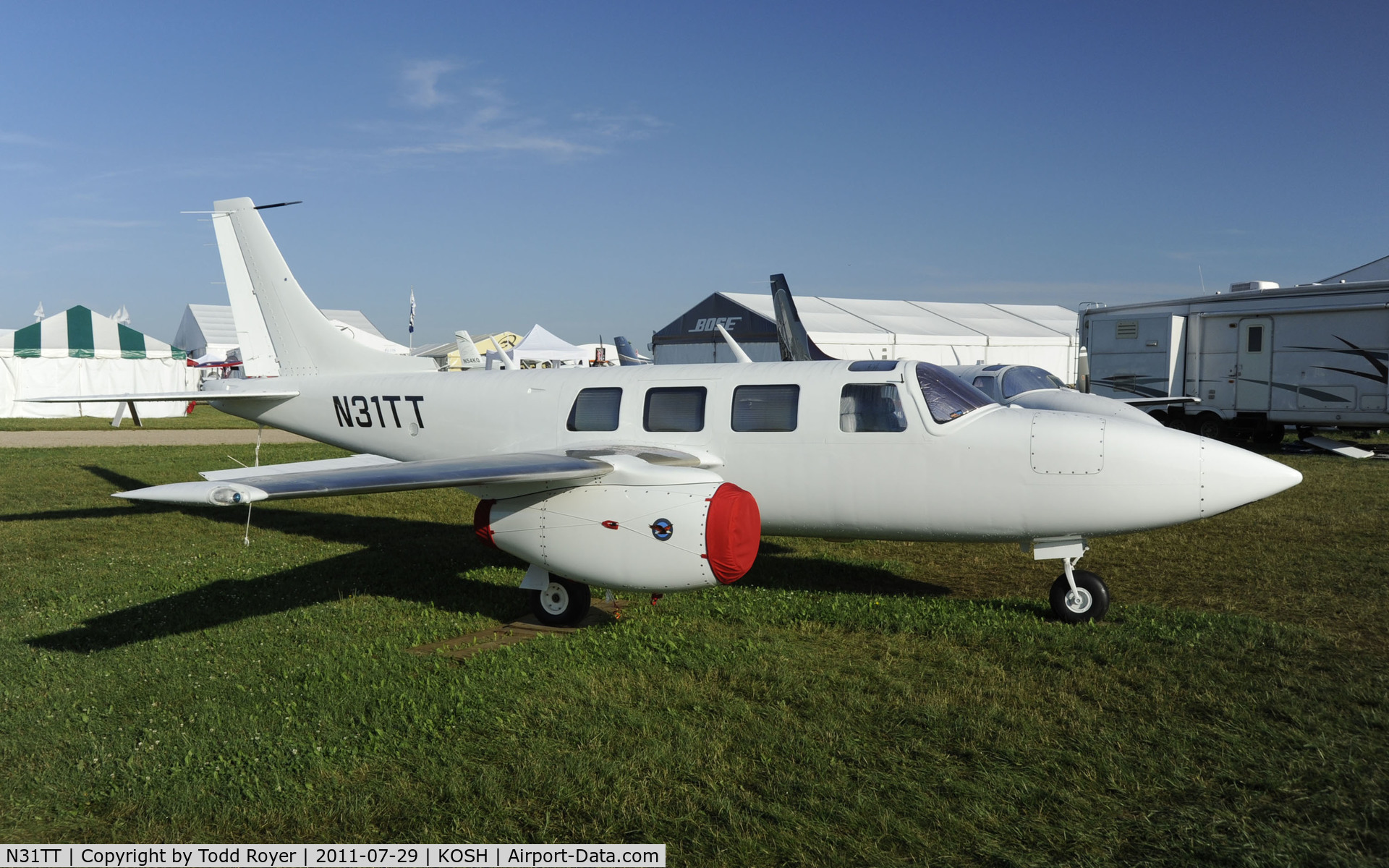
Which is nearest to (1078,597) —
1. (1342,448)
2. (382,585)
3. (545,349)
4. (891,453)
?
(891,453)

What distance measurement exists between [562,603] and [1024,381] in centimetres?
1043

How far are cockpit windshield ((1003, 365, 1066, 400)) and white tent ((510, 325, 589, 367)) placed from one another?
170 feet

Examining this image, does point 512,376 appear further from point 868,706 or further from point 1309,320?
point 1309,320

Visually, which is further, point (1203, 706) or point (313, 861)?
point (1203, 706)

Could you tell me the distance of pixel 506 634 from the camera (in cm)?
743

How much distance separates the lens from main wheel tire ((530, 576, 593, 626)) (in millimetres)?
7609

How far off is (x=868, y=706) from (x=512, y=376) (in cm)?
533

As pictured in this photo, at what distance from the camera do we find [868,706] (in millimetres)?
5535

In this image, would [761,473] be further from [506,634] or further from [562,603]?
[506,634]

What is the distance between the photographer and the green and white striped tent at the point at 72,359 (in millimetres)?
33906

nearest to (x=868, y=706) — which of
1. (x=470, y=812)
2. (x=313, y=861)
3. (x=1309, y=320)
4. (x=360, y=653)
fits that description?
(x=470, y=812)

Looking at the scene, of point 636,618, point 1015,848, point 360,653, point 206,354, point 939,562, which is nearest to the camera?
point 1015,848

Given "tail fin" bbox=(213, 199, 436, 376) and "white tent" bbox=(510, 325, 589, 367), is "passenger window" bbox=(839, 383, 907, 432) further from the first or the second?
"white tent" bbox=(510, 325, 589, 367)

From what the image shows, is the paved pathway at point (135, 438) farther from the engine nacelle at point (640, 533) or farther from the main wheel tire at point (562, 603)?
the engine nacelle at point (640, 533)
